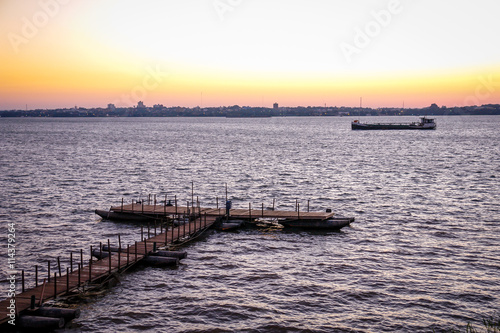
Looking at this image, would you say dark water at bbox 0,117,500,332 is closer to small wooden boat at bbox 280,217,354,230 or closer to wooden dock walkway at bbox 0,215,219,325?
small wooden boat at bbox 280,217,354,230

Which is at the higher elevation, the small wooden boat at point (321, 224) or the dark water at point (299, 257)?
the small wooden boat at point (321, 224)

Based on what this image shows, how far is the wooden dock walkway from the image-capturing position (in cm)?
2408

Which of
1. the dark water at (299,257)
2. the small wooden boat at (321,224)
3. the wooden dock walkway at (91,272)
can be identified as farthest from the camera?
the small wooden boat at (321,224)

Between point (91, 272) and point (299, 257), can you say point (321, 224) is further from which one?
point (91, 272)

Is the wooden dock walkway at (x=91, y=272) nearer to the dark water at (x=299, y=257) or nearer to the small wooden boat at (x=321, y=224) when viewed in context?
the dark water at (x=299, y=257)

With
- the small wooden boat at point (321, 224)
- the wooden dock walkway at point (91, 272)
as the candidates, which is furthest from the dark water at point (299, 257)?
the wooden dock walkway at point (91, 272)

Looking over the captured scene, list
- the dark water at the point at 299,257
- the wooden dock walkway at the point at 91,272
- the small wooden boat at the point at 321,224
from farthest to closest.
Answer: the small wooden boat at the point at 321,224 → the dark water at the point at 299,257 → the wooden dock walkway at the point at 91,272

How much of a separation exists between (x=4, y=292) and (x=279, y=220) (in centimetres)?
2232

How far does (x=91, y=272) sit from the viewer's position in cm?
2828

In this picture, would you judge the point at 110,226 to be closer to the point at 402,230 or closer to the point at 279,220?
the point at 279,220

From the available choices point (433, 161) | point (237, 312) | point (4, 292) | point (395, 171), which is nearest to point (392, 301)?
point (237, 312)

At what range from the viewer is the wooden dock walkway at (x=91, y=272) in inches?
948

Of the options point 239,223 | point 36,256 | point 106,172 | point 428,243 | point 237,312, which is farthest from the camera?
point 106,172

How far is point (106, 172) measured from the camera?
271 feet
